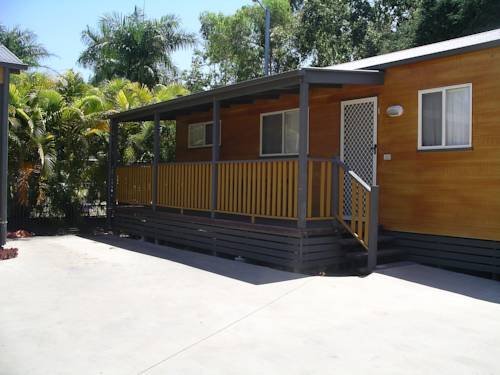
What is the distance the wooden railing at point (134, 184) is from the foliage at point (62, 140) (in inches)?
37.9

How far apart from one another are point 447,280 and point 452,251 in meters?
0.83

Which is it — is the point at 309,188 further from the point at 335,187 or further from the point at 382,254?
the point at 382,254

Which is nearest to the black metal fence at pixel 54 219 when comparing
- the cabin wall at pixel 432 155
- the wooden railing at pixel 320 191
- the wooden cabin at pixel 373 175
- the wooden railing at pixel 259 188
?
the wooden cabin at pixel 373 175

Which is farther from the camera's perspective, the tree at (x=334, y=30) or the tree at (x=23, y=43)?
the tree at (x=334, y=30)

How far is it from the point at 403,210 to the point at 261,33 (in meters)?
29.7

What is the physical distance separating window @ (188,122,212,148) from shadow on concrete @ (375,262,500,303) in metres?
7.05

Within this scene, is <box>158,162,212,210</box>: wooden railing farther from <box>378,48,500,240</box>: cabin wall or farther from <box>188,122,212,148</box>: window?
<box>378,48,500,240</box>: cabin wall

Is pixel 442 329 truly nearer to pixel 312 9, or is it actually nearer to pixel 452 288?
pixel 452 288

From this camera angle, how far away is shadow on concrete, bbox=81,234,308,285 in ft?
25.1

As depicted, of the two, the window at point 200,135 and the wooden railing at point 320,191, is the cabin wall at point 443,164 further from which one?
the window at point 200,135

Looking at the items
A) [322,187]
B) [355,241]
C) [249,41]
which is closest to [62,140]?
[322,187]

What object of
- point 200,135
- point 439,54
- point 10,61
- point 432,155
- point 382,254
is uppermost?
point 10,61

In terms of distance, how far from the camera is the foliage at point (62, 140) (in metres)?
12.3

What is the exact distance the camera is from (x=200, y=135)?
14.2 meters
